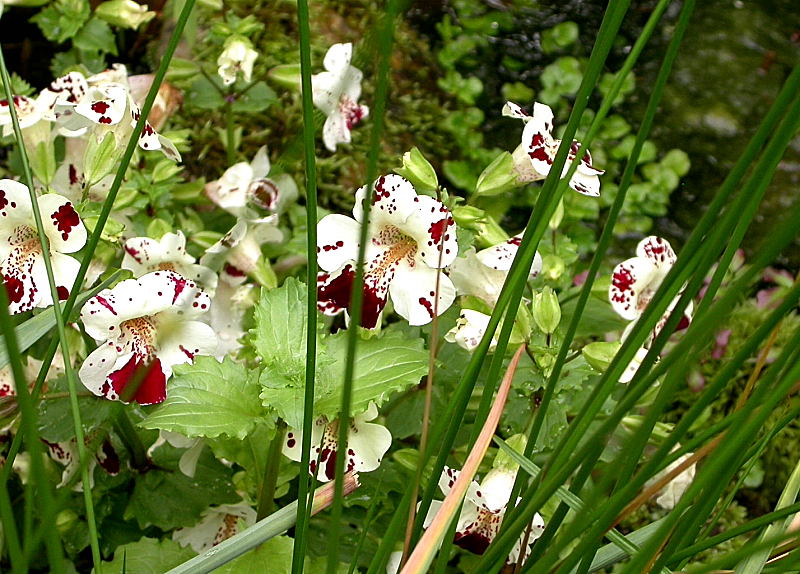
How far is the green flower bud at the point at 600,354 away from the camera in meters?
0.84

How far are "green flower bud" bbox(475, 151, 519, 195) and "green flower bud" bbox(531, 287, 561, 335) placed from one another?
12cm

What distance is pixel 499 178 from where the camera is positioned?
89 cm

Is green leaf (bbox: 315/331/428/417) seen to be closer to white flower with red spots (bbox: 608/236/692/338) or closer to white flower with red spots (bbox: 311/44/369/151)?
white flower with red spots (bbox: 608/236/692/338)

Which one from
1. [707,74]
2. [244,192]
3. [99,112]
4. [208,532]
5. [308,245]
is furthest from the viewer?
[707,74]

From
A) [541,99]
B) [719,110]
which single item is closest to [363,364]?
[541,99]

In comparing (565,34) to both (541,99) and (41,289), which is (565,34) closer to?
(541,99)

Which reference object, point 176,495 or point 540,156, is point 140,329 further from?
point 540,156

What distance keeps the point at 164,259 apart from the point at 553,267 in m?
0.40

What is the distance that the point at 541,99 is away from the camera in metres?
1.90

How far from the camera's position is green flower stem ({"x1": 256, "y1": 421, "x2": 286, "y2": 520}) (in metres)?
0.83

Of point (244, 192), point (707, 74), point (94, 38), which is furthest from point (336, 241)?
point (707, 74)

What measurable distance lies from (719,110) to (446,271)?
57.0 inches

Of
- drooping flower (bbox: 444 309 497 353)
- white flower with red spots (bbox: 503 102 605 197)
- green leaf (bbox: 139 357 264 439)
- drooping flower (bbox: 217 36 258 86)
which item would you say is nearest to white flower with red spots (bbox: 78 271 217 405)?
green leaf (bbox: 139 357 264 439)

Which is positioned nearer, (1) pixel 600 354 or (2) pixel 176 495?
(1) pixel 600 354
